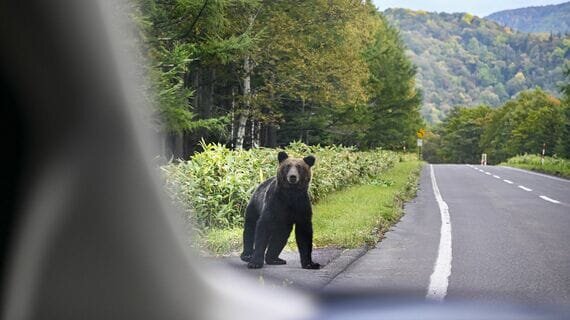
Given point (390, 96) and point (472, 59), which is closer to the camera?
point (390, 96)

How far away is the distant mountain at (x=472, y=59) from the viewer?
2.36 metres

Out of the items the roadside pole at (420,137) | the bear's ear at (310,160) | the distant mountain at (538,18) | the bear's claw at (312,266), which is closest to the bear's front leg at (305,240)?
the bear's claw at (312,266)

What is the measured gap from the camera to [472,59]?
258 cm

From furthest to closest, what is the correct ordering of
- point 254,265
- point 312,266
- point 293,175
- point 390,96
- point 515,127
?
point 515,127, point 390,96, point 312,266, point 293,175, point 254,265

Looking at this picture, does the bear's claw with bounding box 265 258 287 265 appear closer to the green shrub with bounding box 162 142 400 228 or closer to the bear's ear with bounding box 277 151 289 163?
the green shrub with bounding box 162 142 400 228

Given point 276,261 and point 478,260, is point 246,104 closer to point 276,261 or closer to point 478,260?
point 276,261

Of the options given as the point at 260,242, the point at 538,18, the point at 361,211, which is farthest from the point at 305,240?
the point at 538,18

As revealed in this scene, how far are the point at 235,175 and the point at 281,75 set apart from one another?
0.39 meters

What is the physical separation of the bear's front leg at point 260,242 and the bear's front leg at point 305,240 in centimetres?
12

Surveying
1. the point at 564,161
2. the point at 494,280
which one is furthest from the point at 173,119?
the point at 564,161

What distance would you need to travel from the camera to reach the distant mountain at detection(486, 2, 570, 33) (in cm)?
231

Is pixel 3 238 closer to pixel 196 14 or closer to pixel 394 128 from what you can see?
pixel 196 14

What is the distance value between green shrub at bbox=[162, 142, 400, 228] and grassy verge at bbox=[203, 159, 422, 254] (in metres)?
0.05

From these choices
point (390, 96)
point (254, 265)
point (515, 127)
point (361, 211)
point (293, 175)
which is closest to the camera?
point (254, 265)
